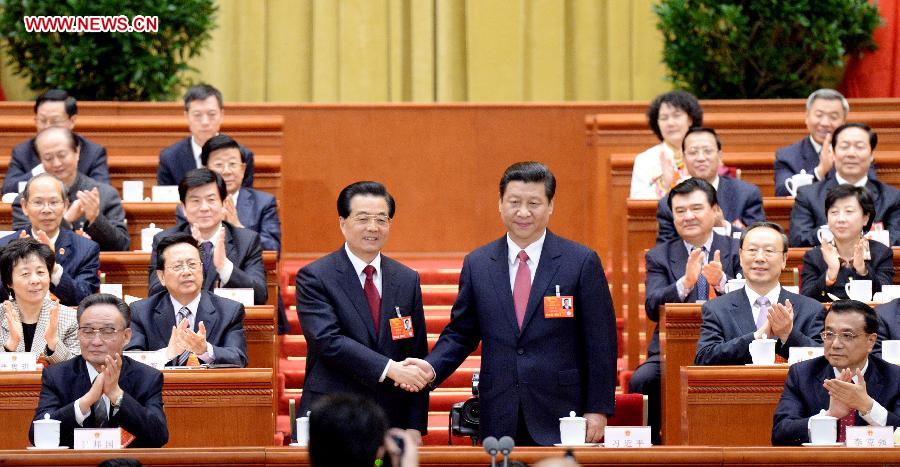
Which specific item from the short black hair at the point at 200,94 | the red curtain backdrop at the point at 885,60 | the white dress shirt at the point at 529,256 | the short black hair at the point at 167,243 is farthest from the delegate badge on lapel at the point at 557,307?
the red curtain backdrop at the point at 885,60

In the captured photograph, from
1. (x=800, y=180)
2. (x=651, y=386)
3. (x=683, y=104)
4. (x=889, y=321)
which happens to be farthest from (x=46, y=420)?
(x=800, y=180)

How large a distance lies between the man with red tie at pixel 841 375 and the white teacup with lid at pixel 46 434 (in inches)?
71.5

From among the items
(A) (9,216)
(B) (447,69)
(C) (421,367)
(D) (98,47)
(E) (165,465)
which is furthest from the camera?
(B) (447,69)

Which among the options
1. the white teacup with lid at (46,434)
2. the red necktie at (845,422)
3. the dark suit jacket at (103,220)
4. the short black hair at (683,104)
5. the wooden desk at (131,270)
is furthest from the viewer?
the short black hair at (683,104)

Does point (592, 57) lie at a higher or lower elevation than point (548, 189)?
higher

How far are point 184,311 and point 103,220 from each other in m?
1.15

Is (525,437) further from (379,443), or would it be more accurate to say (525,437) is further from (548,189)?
(379,443)

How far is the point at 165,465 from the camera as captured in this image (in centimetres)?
351

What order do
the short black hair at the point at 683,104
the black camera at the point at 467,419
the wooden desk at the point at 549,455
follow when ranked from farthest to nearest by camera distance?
the short black hair at the point at 683,104
the black camera at the point at 467,419
the wooden desk at the point at 549,455

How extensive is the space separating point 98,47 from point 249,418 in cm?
334

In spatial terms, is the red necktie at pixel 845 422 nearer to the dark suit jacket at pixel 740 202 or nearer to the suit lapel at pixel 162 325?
the dark suit jacket at pixel 740 202

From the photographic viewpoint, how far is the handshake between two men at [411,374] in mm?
3885

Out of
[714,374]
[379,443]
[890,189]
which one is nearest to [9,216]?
[714,374]

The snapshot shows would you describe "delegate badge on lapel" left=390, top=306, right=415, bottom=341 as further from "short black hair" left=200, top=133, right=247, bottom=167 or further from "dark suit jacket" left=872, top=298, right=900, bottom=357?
"short black hair" left=200, top=133, right=247, bottom=167
